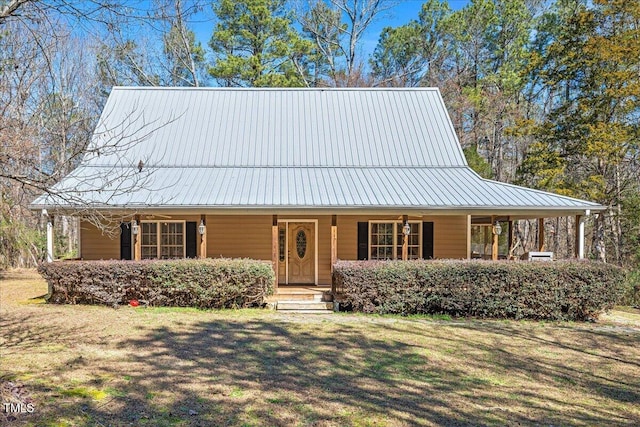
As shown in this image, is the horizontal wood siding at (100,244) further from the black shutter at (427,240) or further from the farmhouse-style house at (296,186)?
the black shutter at (427,240)

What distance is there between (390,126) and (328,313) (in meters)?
7.51

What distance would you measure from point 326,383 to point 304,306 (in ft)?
17.1

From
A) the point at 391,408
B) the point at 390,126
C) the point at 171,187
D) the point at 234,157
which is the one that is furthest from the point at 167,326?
the point at 390,126

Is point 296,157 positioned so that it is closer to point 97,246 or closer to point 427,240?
point 427,240

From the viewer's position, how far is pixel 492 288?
33.7 feet

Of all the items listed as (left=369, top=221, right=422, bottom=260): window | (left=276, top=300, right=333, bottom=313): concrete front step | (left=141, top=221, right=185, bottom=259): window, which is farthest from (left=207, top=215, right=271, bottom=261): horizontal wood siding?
(left=369, top=221, right=422, bottom=260): window

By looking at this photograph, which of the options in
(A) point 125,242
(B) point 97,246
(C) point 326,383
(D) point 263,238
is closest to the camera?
(C) point 326,383

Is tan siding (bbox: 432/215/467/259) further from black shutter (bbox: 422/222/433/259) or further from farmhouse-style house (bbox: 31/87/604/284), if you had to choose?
black shutter (bbox: 422/222/433/259)

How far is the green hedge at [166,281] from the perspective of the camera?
34.9ft

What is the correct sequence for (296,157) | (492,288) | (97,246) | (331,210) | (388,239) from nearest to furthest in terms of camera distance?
(492,288)
(331,210)
(97,246)
(388,239)
(296,157)

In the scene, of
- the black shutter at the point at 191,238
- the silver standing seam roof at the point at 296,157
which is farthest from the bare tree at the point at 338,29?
the black shutter at the point at 191,238

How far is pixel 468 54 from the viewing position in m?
25.8

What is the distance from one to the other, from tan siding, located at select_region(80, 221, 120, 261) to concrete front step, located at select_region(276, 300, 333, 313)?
17.3 ft

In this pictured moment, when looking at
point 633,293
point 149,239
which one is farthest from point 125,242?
point 633,293
